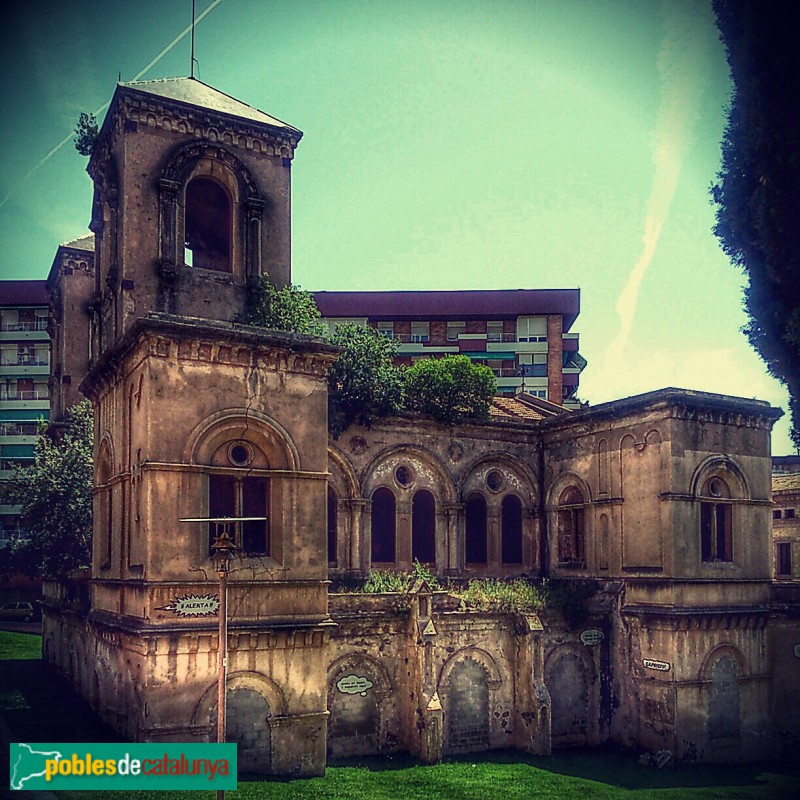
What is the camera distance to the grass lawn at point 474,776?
17.8m

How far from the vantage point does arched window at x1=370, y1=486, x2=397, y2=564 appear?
26.9m

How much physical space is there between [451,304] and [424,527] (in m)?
31.1

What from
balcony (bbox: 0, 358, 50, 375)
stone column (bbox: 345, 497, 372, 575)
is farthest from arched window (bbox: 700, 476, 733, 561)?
balcony (bbox: 0, 358, 50, 375)

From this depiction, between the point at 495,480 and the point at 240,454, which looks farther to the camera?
the point at 495,480

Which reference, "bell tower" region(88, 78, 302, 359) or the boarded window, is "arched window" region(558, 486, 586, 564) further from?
"bell tower" region(88, 78, 302, 359)

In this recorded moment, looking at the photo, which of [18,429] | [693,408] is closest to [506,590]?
[693,408]

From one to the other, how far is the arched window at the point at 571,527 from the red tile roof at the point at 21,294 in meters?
41.8

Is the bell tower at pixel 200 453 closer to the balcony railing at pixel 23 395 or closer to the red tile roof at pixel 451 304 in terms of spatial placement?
the red tile roof at pixel 451 304

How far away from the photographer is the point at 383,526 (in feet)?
88.8

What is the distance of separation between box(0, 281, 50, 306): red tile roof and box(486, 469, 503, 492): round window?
39.9 metres

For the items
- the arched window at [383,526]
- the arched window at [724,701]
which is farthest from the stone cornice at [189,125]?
the arched window at [724,701]

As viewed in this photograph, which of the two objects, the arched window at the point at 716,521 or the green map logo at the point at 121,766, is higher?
the arched window at the point at 716,521

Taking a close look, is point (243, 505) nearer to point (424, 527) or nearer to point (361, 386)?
point (361, 386)

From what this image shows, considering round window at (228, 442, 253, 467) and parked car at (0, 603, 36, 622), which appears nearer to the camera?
round window at (228, 442, 253, 467)
